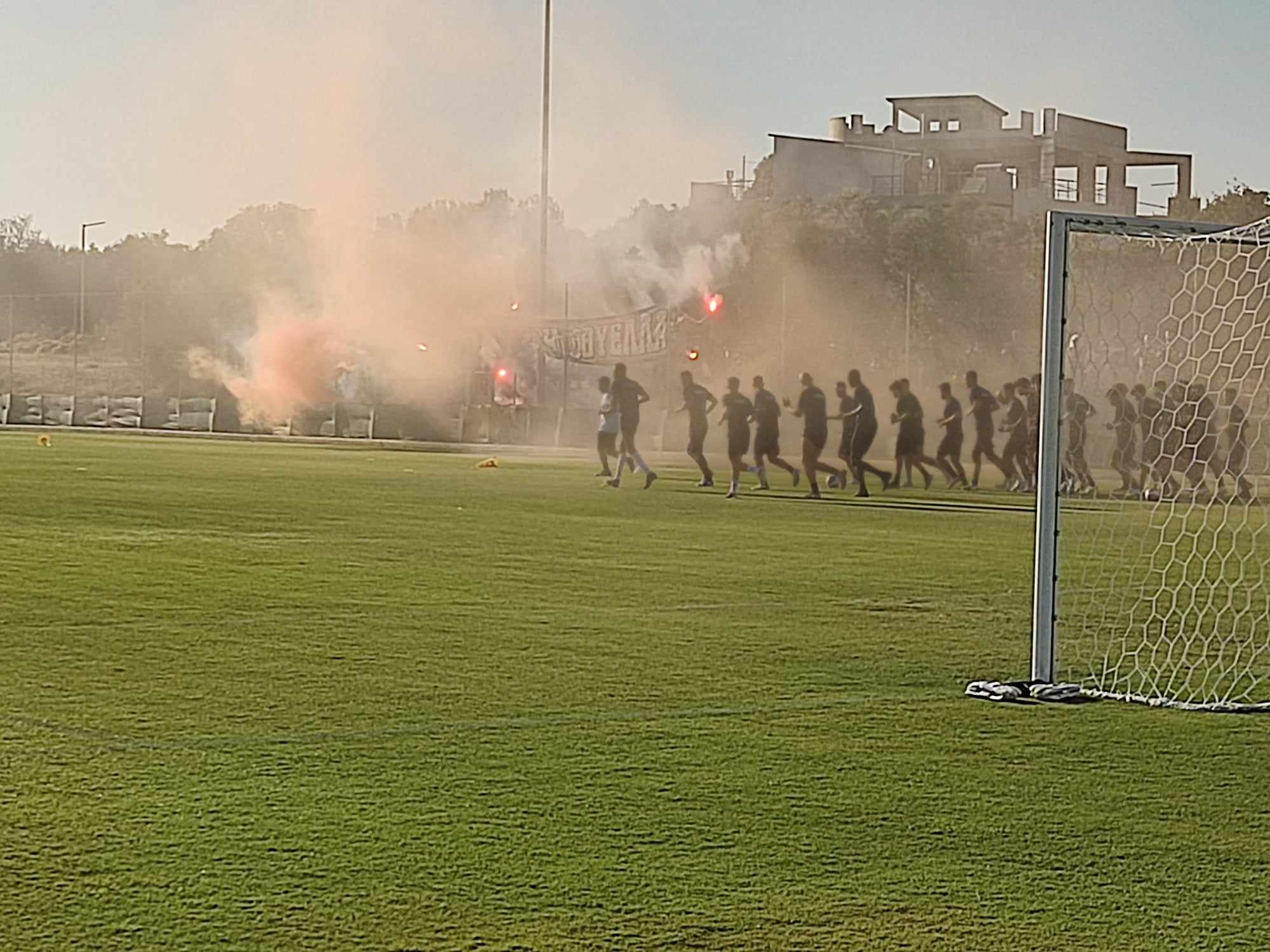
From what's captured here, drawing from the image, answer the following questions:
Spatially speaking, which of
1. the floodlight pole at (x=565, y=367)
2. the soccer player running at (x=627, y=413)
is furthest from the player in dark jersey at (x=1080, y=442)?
the floodlight pole at (x=565, y=367)

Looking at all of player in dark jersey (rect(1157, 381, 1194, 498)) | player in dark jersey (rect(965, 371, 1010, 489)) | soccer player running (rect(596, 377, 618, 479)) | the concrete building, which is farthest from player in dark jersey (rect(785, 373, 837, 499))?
the concrete building

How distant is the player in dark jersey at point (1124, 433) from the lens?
79.3ft

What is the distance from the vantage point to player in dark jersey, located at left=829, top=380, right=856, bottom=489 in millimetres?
27672

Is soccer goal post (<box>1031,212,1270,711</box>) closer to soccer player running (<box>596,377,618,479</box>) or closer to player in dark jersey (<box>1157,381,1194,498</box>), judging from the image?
player in dark jersey (<box>1157,381,1194,498</box>)

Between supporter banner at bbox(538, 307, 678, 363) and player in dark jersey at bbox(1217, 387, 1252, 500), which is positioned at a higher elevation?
supporter banner at bbox(538, 307, 678, 363)

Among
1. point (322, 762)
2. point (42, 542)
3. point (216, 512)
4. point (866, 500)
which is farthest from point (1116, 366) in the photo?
point (322, 762)

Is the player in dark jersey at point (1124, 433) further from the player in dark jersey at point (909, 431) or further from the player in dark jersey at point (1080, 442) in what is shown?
the player in dark jersey at point (909, 431)

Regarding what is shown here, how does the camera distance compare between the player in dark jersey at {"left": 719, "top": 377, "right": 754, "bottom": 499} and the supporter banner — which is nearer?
the player in dark jersey at {"left": 719, "top": 377, "right": 754, "bottom": 499}

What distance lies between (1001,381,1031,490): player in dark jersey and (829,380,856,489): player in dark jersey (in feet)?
7.26

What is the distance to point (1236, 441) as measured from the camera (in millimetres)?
22875

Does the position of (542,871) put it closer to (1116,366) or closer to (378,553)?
(378,553)

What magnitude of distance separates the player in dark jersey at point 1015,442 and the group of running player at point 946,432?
0.02 m

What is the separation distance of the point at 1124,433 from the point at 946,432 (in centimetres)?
466

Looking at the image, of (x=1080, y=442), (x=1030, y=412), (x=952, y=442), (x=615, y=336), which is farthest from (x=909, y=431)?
(x=615, y=336)
